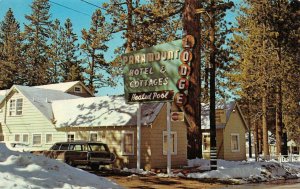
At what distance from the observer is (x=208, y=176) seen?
22.9 meters

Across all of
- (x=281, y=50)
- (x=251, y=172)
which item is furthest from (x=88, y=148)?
(x=281, y=50)

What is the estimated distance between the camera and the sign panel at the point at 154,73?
939 inches

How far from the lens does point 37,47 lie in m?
78.4

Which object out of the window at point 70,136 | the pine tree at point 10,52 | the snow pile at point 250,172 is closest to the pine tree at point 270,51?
the snow pile at point 250,172

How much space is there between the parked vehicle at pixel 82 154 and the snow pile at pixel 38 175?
35.4 ft

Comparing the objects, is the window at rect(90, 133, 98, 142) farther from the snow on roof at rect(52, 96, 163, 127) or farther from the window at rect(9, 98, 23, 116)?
the window at rect(9, 98, 23, 116)

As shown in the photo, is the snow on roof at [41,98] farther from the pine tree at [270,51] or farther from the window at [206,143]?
the pine tree at [270,51]

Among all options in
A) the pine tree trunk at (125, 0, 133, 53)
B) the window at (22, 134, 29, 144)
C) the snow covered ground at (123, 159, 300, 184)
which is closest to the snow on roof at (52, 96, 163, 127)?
the window at (22, 134, 29, 144)

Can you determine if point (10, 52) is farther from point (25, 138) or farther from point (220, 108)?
point (220, 108)

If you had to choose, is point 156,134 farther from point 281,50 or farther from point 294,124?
point 294,124

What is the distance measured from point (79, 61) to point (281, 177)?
48.6 meters

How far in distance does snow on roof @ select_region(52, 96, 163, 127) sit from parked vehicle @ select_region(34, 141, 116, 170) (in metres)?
2.93

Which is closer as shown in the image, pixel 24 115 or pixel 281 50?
pixel 24 115

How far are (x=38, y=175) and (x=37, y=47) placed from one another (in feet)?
225
